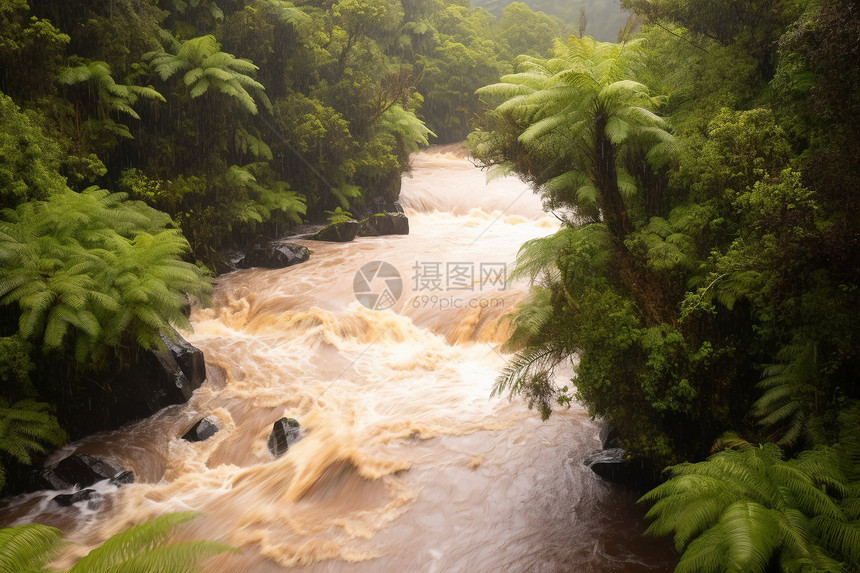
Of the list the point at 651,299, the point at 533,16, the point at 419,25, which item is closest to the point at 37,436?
the point at 651,299

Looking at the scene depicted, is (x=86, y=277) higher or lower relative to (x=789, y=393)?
higher

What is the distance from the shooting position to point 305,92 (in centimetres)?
1692

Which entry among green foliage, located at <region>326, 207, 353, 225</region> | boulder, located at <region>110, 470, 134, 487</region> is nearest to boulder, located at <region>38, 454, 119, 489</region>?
boulder, located at <region>110, 470, 134, 487</region>

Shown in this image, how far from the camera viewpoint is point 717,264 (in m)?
5.31

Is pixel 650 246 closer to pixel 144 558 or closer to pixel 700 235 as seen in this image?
pixel 700 235

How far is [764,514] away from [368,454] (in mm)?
5015

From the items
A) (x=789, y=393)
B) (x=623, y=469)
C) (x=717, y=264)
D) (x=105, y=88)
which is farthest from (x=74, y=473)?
(x=789, y=393)

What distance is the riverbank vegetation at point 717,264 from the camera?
A: 161 inches

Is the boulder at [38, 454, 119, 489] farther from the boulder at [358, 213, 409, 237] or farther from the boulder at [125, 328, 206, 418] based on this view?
the boulder at [358, 213, 409, 237]

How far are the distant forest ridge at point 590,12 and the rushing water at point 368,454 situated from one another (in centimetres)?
4023

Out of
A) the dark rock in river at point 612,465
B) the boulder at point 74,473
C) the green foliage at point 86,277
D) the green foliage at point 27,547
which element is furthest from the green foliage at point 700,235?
the boulder at point 74,473

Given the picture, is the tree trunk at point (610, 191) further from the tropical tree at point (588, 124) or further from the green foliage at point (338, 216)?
the green foliage at point (338, 216)

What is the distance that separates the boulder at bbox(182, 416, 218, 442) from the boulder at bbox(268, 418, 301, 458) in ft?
3.10

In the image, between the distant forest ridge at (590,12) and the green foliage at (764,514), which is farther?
the distant forest ridge at (590,12)
